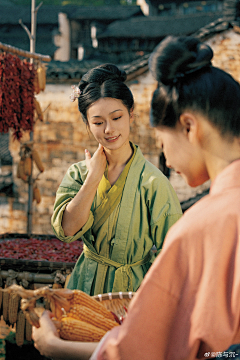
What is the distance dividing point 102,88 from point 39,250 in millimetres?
3908

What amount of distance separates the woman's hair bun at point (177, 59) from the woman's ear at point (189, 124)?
0.13m

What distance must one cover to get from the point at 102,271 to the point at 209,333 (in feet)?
4.19

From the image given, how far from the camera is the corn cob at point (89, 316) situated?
148 cm

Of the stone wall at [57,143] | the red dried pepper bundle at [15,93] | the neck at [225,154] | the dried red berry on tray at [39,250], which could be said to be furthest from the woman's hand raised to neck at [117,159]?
the stone wall at [57,143]

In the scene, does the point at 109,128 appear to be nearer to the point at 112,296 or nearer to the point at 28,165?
the point at 112,296

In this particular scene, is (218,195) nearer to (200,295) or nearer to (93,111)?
(200,295)

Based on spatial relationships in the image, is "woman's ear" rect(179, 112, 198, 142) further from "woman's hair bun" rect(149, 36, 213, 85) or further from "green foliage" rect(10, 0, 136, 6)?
"green foliage" rect(10, 0, 136, 6)

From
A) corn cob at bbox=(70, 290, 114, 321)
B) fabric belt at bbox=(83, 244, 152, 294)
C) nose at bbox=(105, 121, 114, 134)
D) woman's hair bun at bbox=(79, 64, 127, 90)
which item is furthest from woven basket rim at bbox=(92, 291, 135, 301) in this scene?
woman's hair bun at bbox=(79, 64, 127, 90)

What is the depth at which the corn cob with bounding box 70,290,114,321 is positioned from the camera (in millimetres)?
1512

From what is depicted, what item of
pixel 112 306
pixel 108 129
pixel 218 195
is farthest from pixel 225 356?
pixel 108 129

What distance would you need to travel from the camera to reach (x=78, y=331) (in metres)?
1.41

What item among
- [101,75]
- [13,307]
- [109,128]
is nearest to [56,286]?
[13,307]

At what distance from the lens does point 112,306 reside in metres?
1.72

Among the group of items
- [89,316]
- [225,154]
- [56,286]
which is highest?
[225,154]
